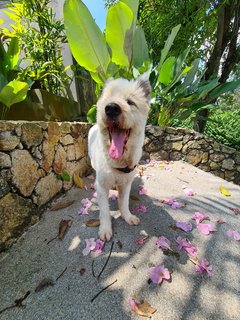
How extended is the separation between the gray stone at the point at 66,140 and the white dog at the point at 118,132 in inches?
33.0

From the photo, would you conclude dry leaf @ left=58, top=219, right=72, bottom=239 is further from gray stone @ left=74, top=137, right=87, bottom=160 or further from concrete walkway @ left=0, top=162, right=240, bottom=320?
gray stone @ left=74, top=137, right=87, bottom=160

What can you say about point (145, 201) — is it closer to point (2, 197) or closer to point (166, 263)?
point (166, 263)

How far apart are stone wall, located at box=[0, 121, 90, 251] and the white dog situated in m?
0.62

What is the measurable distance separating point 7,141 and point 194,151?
12.1 ft

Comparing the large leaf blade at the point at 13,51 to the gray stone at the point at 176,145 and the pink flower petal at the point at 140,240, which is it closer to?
the pink flower petal at the point at 140,240

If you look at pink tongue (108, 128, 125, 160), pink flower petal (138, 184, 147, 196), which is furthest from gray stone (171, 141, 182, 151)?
pink tongue (108, 128, 125, 160)

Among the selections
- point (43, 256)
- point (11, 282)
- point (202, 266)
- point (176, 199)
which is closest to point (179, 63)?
point (176, 199)

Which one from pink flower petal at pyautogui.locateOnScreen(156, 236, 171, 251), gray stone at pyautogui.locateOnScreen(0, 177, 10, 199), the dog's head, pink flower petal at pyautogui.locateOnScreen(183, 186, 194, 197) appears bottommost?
pink flower petal at pyautogui.locateOnScreen(183, 186, 194, 197)

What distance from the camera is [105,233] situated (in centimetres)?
200

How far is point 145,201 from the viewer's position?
2.76 metres

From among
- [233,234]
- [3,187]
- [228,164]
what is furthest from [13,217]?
[228,164]

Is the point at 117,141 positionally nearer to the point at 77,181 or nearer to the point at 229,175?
the point at 77,181

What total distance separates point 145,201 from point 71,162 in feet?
3.68

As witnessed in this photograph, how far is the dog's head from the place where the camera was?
1.75 meters
